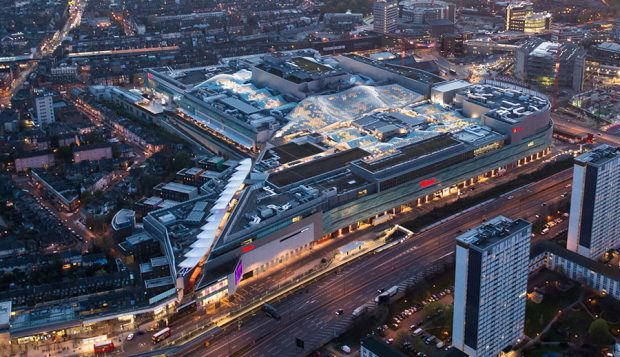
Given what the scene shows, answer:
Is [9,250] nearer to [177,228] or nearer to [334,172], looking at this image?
[177,228]

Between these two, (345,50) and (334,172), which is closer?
(334,172)

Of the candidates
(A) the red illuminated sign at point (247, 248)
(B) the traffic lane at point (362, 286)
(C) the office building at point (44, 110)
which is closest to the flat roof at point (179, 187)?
(A) the red illuminated sign at point (247, 248)

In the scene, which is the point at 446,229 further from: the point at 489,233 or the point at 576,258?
the point at 489,233

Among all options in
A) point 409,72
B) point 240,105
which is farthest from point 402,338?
point 409,72

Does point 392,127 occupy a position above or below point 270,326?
above

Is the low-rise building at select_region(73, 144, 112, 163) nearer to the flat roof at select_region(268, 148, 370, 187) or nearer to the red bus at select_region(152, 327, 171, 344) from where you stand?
the flat roof at select_region(268, 148, 370, 187)

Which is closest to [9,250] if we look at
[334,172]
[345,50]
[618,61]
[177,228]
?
[177,228]
